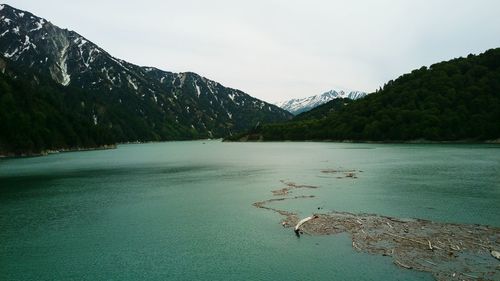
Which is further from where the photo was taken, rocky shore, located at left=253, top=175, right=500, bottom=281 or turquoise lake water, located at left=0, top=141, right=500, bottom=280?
turquoise lake water, located at left=0, top=141, right=500, bottom=280

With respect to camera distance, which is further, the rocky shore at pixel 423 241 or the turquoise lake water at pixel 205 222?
the turquoise lake water at pixel 205 222

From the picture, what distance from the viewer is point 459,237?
3838 centimetres

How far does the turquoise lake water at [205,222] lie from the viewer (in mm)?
33500

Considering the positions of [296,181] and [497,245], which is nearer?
[497,245]

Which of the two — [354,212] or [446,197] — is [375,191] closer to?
[446,197]

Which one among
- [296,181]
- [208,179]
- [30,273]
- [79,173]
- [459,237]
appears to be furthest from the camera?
[79,173]

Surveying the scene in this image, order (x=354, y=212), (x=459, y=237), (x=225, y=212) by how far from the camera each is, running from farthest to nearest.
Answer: (x=225, y=212) → (x=354, y=212) → (x=459, y=237)

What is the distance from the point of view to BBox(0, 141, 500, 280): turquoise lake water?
33.5m

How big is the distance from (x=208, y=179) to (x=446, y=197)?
5309 cm

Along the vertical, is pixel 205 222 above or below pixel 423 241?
below

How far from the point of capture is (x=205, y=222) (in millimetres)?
50938

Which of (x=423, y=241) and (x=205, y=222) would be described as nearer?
(x=423, y=241)

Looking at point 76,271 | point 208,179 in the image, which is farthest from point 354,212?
point 208,179

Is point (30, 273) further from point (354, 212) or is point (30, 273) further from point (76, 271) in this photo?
point (354, 212)
